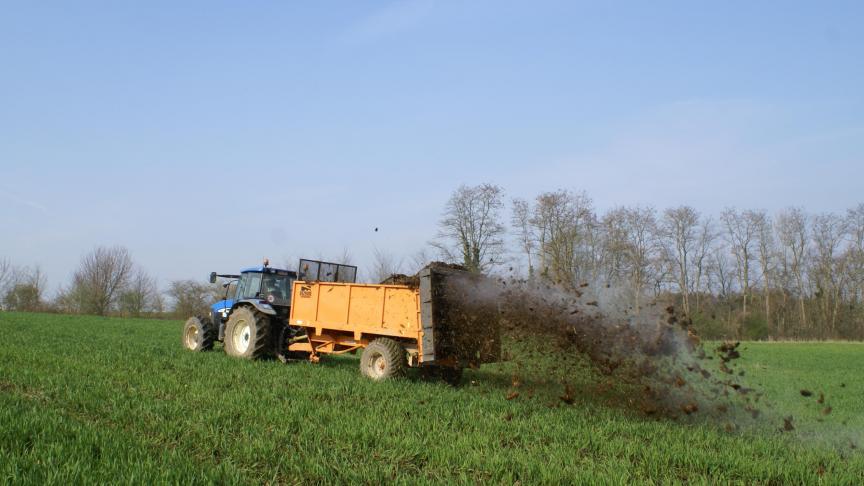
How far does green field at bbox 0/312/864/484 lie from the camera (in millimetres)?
5262

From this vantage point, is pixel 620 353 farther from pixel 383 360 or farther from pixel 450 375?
pixel 383 360

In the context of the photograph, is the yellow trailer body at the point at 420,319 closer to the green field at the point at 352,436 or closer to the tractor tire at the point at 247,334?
the green field at the point at 352,436

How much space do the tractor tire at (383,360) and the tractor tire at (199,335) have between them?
5871 mm

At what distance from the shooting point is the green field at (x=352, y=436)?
526 centimetres

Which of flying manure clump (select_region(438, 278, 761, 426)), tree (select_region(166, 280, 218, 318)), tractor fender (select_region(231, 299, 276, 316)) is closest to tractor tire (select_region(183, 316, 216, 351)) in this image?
tractor fender (select_region(231, 299, 276, 316))

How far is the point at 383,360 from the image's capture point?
10734 mm

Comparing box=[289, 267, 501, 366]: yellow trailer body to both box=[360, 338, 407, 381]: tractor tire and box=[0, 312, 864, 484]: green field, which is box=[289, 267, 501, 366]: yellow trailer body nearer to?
box=[360, 338, 407, 381]: tractor tire

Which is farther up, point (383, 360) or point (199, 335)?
point (199, 335)

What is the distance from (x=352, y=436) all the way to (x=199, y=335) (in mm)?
9885

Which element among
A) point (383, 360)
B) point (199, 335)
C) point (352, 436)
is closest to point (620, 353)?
point (383, 360)

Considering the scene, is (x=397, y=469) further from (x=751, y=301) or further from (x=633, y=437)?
(x=751, y=301)

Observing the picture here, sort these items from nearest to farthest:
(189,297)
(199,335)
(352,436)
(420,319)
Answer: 1. (352,436)
2. (420,319)
3. (199,335)
4. (189,297)

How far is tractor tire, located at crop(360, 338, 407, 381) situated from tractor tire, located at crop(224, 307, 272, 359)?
123 inches

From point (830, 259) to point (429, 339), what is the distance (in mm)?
56986
